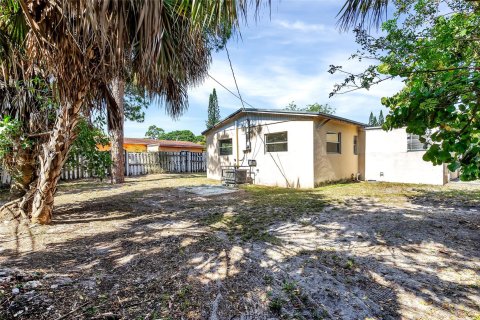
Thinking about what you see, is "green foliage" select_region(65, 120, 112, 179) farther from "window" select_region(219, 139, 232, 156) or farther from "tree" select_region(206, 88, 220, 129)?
"tree" select_region(206, 88, 220, 129)

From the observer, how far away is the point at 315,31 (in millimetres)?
4512

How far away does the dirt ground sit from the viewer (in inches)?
86.0

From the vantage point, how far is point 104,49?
2.09 metres

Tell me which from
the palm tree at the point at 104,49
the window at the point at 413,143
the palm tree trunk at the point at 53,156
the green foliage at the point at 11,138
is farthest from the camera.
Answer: the window at the point at 413,143

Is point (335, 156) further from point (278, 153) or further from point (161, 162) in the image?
point (161, 162)

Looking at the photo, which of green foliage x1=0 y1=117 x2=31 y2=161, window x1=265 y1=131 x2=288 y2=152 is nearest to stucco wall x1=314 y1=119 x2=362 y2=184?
window x1=265 y1=131 x2=288 y2=152

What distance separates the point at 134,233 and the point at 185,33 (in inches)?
126

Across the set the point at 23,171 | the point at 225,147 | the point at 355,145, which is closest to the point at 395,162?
the point at 355,145

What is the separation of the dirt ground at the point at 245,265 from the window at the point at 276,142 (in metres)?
5.16

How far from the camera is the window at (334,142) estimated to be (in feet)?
35.9

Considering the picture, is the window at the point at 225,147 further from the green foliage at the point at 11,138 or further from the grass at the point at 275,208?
the green foliage at the point at 11,138

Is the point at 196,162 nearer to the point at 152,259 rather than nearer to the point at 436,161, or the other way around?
the point at 152,259

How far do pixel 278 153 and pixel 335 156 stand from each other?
8.17ft

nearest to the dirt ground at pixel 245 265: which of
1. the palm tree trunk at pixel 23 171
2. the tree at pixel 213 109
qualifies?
the palm tree trunk at pixel 23 171
